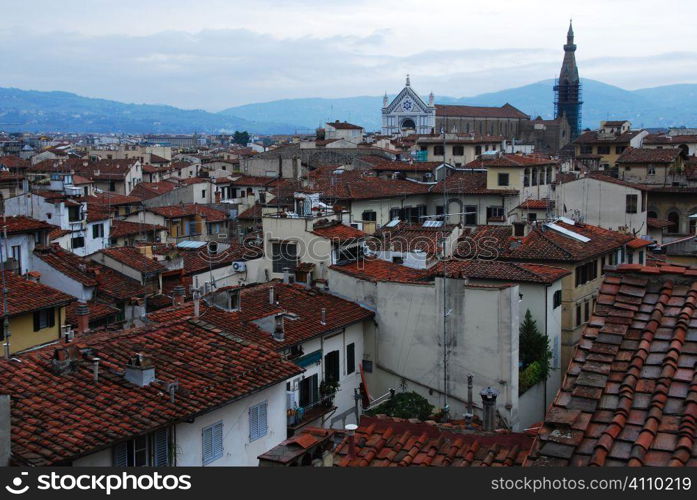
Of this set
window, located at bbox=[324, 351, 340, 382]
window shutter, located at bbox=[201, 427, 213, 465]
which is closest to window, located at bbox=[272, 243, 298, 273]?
window, located at bbox=[324, 351, 340, 382]

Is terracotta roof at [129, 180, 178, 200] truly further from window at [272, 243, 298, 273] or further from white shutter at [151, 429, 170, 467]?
white shutter at [151, 429, 170, 467]

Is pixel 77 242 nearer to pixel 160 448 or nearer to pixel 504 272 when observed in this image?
pixel 504 272

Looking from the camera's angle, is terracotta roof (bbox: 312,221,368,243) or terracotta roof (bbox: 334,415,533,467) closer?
terracotta roof (bbox: 334,415,533,467)

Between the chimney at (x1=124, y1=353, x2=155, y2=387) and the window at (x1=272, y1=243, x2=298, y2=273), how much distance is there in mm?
10287

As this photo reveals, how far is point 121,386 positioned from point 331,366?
693cm

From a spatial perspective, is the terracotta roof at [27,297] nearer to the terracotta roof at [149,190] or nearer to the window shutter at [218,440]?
the window shutter at [218,440]

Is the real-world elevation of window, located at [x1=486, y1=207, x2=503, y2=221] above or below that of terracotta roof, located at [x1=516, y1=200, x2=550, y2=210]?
below

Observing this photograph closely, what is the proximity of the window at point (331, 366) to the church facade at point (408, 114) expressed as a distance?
→ 83.9 meters

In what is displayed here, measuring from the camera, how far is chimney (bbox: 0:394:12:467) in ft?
32.0

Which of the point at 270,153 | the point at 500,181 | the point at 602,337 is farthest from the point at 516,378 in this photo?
the point at 270,153

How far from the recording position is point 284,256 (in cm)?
2341

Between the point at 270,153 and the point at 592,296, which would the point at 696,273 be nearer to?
the point at 592,296

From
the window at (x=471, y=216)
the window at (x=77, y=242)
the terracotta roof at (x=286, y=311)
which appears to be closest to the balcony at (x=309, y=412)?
the terracotta roof at (x=286, y=311)

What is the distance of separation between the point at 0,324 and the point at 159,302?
7.29 m
